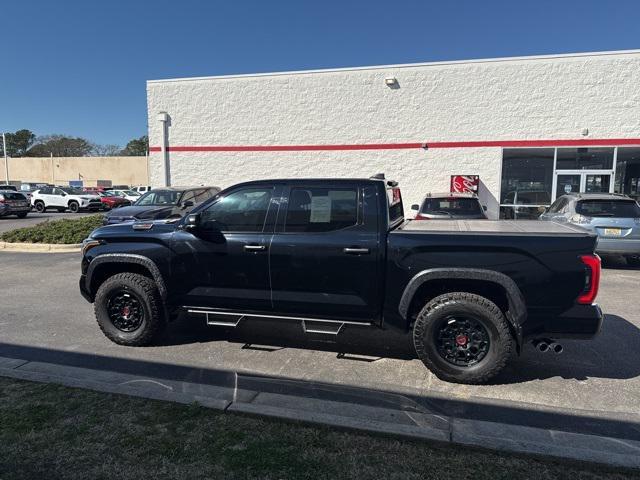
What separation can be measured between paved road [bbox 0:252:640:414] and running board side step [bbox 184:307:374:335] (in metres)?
0.39

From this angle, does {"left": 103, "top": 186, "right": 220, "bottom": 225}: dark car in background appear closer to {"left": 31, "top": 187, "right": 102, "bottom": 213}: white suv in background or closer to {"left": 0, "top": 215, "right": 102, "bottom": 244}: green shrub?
{"left": 0, "top": 215, "right": 102, "bottom": 244}: green shrub

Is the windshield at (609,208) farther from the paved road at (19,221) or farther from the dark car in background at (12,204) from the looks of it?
the dark car in background at (12,204)

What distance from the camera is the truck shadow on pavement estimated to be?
4485mm

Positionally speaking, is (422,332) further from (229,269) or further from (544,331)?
(229,269)

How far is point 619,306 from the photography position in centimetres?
A: 675

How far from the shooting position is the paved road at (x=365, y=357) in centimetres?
405

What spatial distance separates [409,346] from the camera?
→ 17.2ft

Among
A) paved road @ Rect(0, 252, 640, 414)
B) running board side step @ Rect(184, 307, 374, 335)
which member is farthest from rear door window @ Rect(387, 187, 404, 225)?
paved road @ Rect(0, 252, 640, 414)

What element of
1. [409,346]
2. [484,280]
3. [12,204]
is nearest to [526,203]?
[409,346]

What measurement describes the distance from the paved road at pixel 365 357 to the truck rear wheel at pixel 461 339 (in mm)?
172

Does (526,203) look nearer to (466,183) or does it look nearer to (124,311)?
(466,183)

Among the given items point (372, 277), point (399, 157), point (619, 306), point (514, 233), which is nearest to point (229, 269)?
point (372, 277)

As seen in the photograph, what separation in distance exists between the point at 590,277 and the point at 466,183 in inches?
483

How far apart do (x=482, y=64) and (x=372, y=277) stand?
13542 mm
